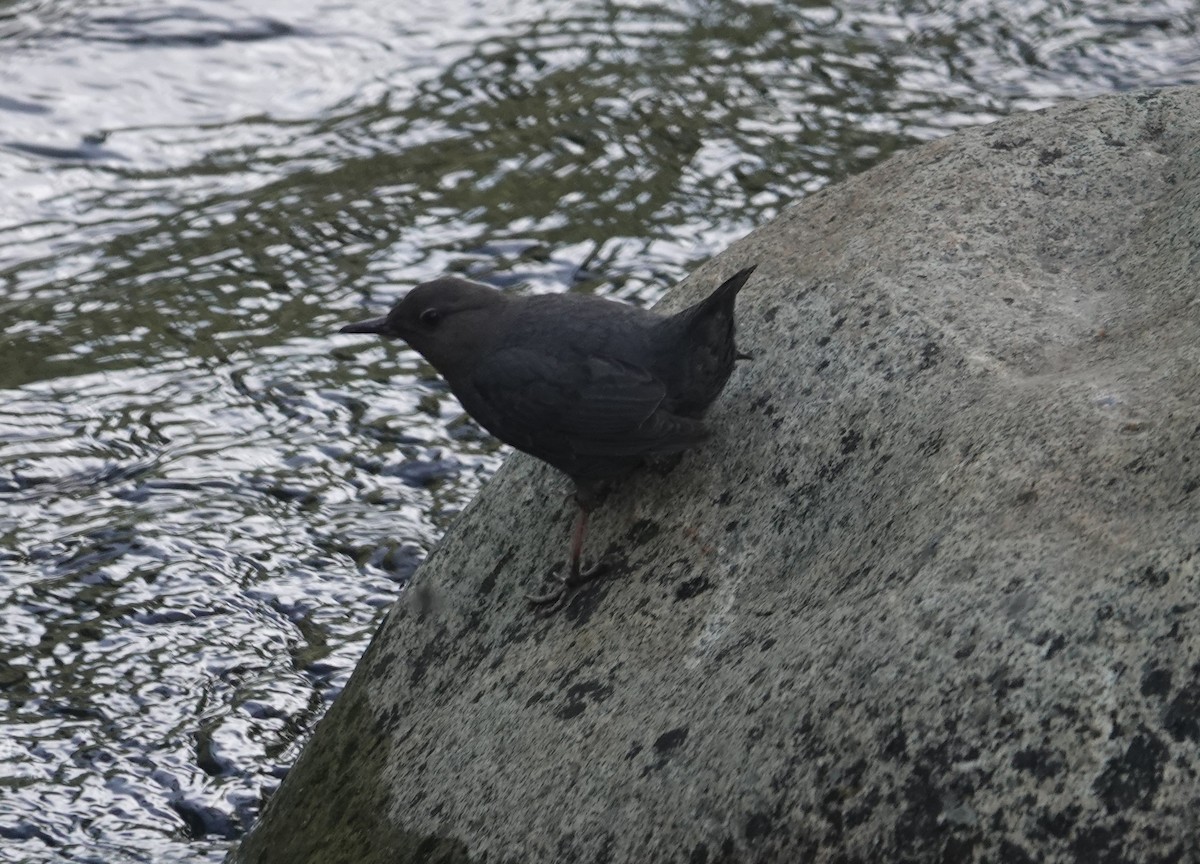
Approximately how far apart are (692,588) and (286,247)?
410 centimetres

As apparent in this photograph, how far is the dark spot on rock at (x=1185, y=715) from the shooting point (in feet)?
6.55

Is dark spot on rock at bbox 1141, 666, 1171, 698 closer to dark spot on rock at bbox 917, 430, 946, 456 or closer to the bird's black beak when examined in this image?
dark spot on rock at bbox 917, 430, 946, 456

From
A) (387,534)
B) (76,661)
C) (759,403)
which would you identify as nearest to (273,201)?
(387,534)

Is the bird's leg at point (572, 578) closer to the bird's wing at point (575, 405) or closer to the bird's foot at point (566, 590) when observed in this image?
the bird's foot at point (566, 590)

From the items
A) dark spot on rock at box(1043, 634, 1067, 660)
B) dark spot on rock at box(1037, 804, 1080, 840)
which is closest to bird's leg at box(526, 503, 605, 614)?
dark spot on rock at box(1043, 634, 1067, 660)

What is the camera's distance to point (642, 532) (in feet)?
10.7

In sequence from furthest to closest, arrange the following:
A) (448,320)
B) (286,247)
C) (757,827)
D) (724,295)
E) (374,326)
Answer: (286,247) → (374,326) → (448,320) → (724,295) → (757,827)

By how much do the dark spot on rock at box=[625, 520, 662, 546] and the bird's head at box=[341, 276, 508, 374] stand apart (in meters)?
0.63

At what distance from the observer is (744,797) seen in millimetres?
2369

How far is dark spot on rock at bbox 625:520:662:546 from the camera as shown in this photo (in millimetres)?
3244

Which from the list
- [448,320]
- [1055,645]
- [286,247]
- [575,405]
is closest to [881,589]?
[1055,645]

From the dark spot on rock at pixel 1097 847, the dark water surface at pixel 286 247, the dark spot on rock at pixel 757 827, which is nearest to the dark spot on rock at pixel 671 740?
the dark spot on rock at pixel 757 827

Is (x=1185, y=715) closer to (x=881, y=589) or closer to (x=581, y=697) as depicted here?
(x=881, y=589)

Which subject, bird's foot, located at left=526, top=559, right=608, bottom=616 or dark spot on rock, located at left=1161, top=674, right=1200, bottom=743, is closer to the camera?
dark spot on rock, located at left=1161, top=674, right=1200, bottom=743
